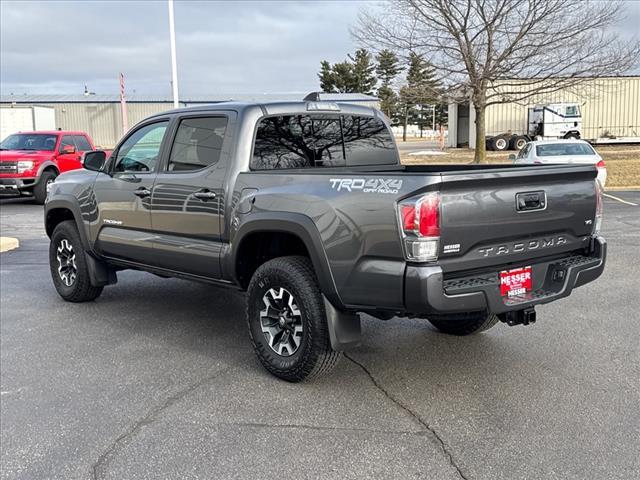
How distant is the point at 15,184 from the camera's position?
52.9 ft

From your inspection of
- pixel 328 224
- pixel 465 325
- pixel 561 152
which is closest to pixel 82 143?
pixel 561 152

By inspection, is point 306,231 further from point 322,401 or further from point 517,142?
point 517,142

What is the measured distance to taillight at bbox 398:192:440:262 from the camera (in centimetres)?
349

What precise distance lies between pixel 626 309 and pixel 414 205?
3584 mm

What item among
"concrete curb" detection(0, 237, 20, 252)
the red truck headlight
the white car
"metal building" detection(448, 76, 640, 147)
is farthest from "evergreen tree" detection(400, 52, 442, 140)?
"metal building" detection(448, 76, 640, 147)

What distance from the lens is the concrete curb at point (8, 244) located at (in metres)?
10.2

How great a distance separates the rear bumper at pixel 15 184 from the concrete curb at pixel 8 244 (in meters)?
6.21

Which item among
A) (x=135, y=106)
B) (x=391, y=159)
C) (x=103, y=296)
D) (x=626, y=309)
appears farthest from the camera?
(x=135, y=106)

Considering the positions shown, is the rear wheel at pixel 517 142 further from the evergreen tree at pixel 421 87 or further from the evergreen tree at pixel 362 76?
the evergreen tree at pixel 362 76

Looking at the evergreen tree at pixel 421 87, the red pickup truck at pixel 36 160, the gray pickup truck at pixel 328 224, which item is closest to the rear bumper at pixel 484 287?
the gray pickup truck at pixel 328 224

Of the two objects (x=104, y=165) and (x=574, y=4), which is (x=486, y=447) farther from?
(x=574, y=4)

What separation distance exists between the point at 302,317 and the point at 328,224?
67cm

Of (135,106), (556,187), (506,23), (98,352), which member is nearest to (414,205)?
(556,187)

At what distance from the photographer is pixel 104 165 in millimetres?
6070
